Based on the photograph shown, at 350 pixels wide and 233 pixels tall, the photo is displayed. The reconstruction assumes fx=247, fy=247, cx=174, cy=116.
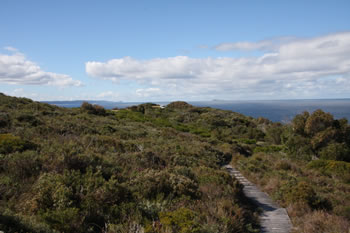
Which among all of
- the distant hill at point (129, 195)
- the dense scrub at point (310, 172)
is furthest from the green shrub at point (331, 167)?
the distant hill at point (129, 195)

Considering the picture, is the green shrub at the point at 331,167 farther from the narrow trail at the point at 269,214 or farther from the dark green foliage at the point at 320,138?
the narrow trail at the point at 269,214

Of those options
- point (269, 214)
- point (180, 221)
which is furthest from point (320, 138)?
point (180, 221)

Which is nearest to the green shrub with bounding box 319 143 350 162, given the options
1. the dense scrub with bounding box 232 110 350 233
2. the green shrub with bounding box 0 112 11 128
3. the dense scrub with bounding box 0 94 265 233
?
the dense scrub with bounding box 232 110 350 233

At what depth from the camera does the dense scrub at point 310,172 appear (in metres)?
7.39

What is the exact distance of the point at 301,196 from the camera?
8211mm

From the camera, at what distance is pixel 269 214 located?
298 inches

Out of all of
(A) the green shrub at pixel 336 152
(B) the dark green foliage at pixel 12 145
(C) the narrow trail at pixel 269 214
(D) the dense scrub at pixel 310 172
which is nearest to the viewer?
(C) the narrow trail at pixel 269 214

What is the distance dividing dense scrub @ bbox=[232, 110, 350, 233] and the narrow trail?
0.28 metres

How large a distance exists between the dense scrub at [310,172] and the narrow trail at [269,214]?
28 cm

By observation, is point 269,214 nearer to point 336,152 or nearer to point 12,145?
point 12,145

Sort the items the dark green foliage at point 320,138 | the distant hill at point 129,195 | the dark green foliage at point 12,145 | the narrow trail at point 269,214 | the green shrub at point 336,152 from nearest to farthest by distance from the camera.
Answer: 1. the distant hill at point 129,195
2. the narrow trail at point 269,214
3. the dark green foliage at point 12,145
4. the green shrub at point 336,152
5. the dark green foliage at point 320,138

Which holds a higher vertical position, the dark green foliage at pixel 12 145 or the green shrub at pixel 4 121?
the green shrub at pixel 4 121

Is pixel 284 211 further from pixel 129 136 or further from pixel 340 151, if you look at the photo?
pixel 340 151

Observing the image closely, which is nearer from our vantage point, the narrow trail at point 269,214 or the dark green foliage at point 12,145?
the narrow trail at point 269,214
